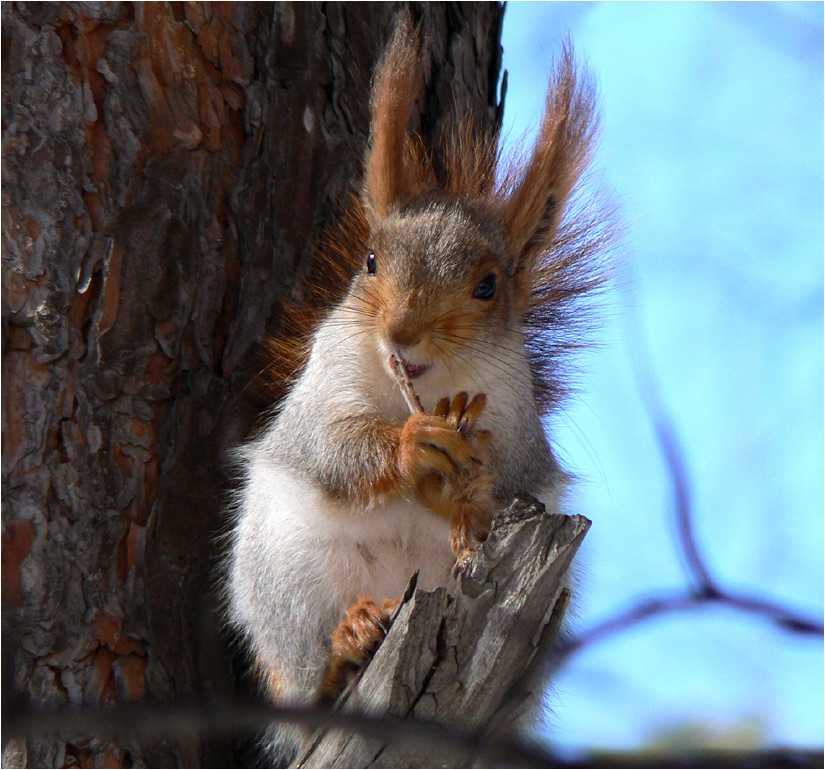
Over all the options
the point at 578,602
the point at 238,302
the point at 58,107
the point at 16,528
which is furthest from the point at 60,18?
the point at 578,602

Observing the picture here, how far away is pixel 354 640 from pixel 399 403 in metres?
0.52

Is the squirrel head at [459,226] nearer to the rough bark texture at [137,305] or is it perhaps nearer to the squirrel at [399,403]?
the squirrel at [399,403]

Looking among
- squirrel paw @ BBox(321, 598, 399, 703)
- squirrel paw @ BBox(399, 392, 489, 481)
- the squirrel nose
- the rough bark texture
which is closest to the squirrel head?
the squirrel nose

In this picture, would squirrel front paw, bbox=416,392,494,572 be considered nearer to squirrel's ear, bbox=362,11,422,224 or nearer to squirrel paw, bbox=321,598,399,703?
squirrel paw, bbox=321,598,399,703

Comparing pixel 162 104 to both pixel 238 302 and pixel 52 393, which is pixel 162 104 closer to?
pixel 238 302

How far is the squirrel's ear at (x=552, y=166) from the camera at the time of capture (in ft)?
6.45

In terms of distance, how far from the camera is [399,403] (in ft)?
6.33

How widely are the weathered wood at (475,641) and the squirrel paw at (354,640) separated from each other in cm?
22

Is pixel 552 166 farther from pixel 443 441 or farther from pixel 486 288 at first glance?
pixel 443 441

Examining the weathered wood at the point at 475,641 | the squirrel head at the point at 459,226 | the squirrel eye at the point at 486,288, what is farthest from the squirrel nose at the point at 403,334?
the weathered wood at the point at 475,641

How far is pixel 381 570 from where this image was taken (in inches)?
71.9

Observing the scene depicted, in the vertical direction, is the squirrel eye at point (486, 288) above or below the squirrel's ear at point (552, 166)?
below

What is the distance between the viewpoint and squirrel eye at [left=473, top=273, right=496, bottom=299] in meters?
1.90

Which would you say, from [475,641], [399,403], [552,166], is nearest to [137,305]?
[399,403]
